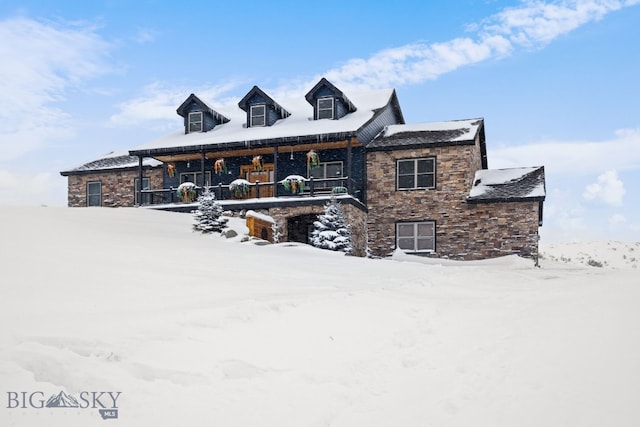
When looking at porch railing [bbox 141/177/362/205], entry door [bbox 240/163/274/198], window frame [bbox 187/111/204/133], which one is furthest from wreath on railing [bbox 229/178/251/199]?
window frame [bbox 187/111/204/133]

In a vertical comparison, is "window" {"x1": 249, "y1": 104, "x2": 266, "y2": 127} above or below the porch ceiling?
above

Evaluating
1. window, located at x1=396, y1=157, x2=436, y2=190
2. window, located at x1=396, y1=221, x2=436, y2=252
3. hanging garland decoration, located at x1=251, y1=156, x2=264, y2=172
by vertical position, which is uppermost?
hanging garland decoration, located at x1=251, y1=156, x2=264, y2=172

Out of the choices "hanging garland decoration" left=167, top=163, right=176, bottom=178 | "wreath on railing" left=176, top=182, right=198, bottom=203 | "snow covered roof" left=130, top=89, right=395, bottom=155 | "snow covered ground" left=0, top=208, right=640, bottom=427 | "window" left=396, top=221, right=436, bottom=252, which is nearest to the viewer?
"snow covered ground" left=0, top=208, right=640, bottom=427

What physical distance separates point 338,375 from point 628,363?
10.4ft

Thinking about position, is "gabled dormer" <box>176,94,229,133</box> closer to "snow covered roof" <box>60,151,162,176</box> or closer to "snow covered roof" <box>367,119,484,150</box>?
"snow covered roof" <box>60,151,162,176</box>

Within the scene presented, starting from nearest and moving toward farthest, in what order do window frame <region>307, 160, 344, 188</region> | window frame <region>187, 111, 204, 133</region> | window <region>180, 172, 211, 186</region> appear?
window frame <region>307, 160, 344, 188</region>
window frame <region>187, 111, 204, 133</region>
window <region>180, 172, 211, 186</region>

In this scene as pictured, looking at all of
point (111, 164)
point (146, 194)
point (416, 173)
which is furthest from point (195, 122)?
point (416, 173)

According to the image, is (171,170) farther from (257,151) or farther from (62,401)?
(62,401)

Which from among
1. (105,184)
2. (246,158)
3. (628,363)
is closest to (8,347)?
(628,363)

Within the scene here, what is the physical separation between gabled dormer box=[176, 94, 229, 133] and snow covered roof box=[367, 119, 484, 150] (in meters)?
7.94

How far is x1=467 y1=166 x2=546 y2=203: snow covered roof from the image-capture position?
2334 centimetres

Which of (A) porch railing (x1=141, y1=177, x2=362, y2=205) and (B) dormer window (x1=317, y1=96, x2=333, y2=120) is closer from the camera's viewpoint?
(A) porch railing (x1=141, y1=177, x2=362, y2=205)

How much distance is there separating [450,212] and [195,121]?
40.5 feet

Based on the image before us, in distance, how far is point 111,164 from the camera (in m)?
31.7
